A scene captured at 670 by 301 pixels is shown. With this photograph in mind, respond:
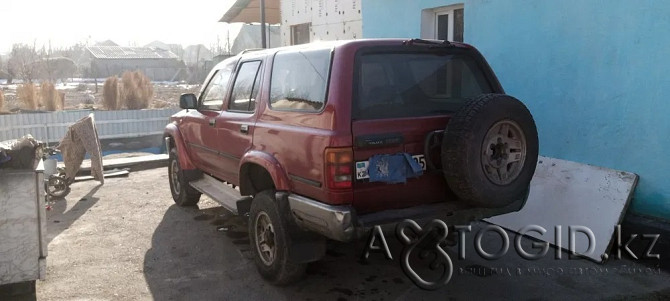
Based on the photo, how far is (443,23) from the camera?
7680 millimetres

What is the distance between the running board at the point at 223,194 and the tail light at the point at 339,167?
1.42 m

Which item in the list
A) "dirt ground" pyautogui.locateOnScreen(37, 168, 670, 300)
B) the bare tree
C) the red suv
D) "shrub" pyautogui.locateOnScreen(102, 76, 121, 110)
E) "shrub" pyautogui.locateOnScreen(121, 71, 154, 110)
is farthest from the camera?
the bare tree

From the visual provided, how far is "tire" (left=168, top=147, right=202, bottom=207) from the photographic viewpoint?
655 cm

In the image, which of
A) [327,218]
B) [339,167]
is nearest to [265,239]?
[327,218]

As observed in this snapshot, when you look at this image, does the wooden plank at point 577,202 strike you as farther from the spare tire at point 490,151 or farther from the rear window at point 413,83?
the rear window at point 413,83

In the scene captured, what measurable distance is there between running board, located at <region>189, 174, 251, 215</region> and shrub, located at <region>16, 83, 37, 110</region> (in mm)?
18328

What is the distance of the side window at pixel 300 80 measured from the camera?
3.79m

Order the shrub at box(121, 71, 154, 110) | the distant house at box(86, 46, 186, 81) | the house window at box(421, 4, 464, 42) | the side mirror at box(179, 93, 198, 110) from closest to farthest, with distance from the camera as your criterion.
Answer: the side mirror at box(179, 93, 198, 110), the house window at box(421, 4, 464, 42), the shrub at box(121, 71, 154, 110), the distant house at box(86, 46, 186, 81)

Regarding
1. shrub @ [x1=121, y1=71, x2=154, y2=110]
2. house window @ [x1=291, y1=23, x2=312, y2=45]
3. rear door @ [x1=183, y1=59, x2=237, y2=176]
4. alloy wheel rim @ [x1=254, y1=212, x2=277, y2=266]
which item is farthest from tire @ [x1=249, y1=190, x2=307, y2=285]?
shrub @ [x1=121, y1=71, x2=154, y2=110]

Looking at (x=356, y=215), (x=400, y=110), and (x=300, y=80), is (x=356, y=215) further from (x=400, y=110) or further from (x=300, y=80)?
(x=300, y=80)

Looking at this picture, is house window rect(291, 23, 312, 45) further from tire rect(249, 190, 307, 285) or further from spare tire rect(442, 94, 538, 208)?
spare tire rect(442, 94, 538, 208)

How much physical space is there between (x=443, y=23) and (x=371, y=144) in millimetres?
4715

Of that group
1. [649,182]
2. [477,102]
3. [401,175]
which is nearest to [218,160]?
[401,175]

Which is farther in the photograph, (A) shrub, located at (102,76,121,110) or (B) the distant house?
(B) the distant house
